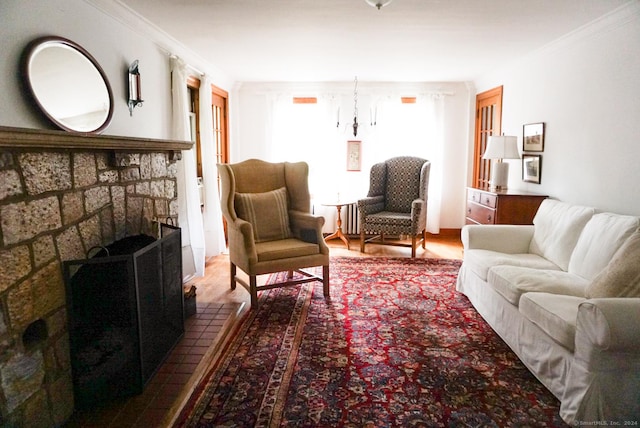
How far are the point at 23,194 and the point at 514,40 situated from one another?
3.88 m

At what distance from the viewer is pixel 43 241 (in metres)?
1.70

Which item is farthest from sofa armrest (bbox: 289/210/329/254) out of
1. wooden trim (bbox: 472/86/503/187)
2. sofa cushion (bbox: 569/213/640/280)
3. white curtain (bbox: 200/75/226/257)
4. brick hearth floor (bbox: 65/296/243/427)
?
wooden trim (bbox: 472/86/503/187)

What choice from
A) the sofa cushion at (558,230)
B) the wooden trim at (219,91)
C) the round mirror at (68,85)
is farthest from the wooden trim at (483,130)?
the round mirror at (68,85)

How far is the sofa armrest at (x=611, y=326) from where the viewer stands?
1682 millimetres

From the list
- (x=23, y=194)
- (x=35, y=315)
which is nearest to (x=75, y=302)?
(x=35, y=315)

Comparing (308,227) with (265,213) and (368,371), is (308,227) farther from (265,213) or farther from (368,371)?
(368,371)

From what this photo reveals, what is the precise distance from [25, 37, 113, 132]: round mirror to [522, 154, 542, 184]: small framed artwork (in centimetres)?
384

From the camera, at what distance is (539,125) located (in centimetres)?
402

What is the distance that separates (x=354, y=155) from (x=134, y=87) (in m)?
3.51

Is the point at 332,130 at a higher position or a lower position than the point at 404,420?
higher

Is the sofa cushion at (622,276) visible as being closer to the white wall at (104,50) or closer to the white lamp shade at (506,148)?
the white lamp shade at (506,148)

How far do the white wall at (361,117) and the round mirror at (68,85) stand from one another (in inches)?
125

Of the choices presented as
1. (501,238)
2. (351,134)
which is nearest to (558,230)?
(501,238)

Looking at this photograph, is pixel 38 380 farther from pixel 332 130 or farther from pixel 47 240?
pixel 332 130
